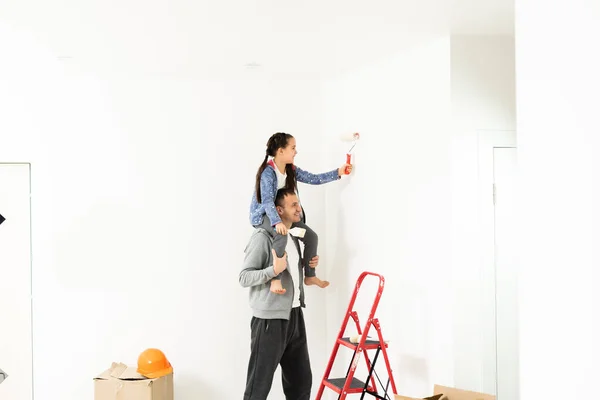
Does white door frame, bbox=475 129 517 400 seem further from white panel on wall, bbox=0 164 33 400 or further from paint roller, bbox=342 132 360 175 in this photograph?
white panel on wall, bbox=0 164 33 400

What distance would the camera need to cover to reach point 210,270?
4.26m

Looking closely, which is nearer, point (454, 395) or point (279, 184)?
point (454, 395)

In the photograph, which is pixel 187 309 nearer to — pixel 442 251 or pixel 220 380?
pixel 220 380

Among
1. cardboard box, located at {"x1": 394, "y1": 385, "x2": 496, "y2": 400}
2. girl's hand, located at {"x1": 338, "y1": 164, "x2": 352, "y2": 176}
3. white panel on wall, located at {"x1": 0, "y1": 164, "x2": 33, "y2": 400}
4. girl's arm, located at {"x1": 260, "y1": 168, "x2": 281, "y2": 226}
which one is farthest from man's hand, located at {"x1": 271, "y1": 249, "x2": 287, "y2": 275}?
white panel on wall, located at {"x1": 0, "y1": 164, "x2": 33, "y2": 400}

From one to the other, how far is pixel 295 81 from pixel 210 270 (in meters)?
1.44

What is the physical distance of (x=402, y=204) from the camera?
3744mm

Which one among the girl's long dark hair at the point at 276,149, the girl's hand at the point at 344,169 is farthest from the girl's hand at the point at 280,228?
the girl's hand at the point at 344,169

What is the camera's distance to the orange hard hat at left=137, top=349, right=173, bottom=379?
12.5ft

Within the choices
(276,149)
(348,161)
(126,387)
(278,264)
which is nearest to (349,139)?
(348,161)

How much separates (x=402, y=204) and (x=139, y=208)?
175 centimetres

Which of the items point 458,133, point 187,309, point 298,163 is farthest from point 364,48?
point 187,309

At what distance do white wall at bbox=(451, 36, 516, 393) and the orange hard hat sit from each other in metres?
1.77

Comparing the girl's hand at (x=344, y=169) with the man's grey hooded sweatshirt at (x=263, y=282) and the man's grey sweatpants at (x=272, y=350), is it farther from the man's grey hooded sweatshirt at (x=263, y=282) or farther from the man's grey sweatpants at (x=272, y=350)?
the man's grey sweatpants at (x=272, y=350)

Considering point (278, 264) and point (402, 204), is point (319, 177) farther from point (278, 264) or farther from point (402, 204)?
point (278, 264)
